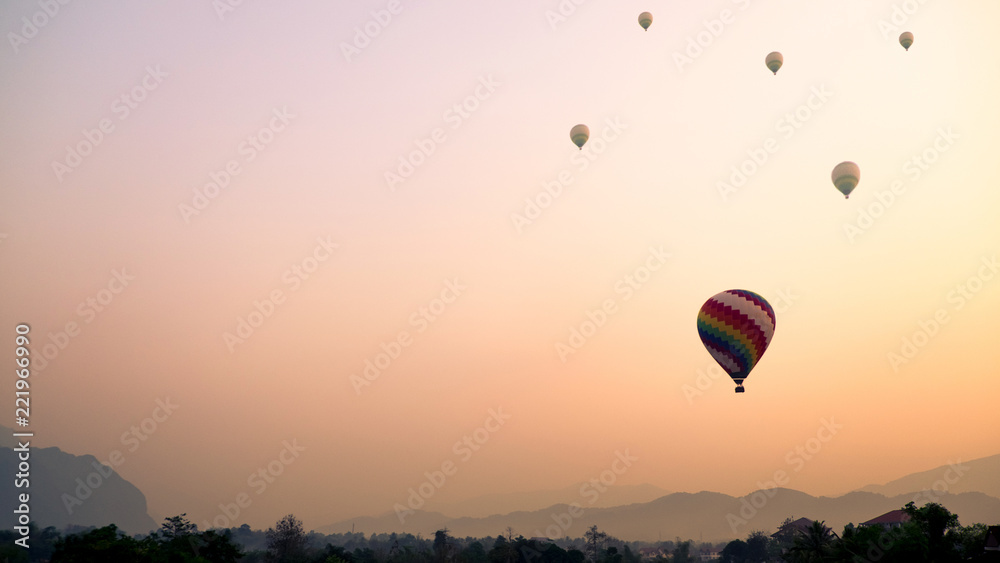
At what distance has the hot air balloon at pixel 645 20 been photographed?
60875 mm

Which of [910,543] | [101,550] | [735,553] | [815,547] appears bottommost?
[735,553]

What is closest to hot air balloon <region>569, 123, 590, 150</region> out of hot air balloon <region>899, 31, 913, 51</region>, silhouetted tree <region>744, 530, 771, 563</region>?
hot air balloon <region>899, 31, 913, 51</region>

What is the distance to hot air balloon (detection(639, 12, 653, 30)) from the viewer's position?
6088 centimetres

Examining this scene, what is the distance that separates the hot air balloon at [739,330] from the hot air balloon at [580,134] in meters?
16.3

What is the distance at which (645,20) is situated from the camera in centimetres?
6116

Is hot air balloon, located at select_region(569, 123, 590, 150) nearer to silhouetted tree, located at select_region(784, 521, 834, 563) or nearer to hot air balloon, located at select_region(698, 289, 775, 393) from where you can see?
hot air balloon, located at select_region(698, 289, 775, 393)

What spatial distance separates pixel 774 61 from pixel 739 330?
21588mm

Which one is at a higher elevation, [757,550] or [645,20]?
[645,20]

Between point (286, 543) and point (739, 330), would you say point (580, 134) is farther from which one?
point (286, 543)

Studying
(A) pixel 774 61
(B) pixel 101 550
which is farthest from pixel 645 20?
(B) pixel 101 550

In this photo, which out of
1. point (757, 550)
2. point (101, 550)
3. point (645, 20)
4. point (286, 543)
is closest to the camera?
point (101, 550)

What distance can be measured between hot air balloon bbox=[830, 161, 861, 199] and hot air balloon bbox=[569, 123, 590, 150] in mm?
17812

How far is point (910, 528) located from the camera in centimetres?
5700

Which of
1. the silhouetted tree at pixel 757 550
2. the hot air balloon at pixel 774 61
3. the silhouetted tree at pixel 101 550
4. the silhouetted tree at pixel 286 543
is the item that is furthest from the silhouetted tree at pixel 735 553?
the silhouetted tree at pixel 101 550
